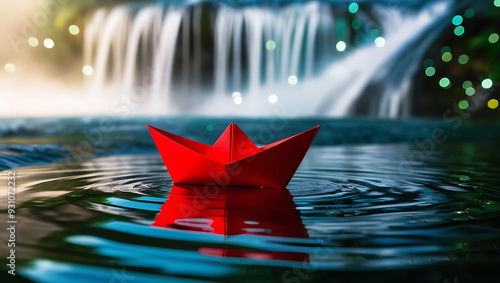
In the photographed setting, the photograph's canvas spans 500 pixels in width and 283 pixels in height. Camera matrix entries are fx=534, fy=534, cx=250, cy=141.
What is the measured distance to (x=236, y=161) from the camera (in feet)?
9.41

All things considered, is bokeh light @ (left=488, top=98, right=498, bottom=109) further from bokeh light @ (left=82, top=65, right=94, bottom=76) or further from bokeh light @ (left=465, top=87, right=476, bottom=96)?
bokeh light @ (left=82, top=65, right=94, bottom=76)

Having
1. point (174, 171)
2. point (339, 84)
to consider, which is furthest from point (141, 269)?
point (339, 84)

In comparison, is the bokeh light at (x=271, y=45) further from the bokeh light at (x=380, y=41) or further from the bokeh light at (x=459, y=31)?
the bokeh light at (x=459, y=31)

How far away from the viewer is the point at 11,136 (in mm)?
8578

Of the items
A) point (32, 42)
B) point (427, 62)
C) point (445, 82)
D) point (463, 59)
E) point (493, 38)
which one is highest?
point (32, 42)

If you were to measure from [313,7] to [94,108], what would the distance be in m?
8.42

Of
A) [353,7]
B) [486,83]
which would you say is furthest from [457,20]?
[353,7]

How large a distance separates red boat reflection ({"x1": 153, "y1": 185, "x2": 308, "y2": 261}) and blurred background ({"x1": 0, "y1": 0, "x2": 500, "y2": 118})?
464 inches

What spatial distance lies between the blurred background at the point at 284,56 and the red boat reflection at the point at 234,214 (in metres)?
11.8

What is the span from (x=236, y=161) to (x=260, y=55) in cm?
1360

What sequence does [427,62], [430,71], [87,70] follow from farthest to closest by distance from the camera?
[87,70], [430,71], [427,62]

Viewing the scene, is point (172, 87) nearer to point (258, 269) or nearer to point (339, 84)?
point (339, 84)

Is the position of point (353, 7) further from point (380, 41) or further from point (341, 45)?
point (380, 41)

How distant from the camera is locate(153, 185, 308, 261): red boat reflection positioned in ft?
6.38
